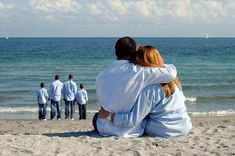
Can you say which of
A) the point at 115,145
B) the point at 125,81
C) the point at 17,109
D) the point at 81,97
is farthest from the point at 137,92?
the point at 17,109

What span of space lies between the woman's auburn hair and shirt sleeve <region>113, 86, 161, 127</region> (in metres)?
0.14

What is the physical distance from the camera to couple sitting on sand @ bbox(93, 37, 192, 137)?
22.0 feet

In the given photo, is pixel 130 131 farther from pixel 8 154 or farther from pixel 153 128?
pixel 8 154

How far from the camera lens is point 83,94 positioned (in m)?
17.0

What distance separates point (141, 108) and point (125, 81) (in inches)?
16.9

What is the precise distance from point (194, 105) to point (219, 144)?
16149mm

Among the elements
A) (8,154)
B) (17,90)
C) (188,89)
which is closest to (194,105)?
(188,89)

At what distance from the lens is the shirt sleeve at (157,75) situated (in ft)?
21.9

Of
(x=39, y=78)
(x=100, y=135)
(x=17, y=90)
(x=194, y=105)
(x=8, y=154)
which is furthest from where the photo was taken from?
(x=39, y=78)

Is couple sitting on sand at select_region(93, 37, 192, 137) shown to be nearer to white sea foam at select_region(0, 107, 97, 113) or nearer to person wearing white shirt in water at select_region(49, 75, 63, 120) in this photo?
person wearing white shirt in water at select_region(49, 75, 63, 120)

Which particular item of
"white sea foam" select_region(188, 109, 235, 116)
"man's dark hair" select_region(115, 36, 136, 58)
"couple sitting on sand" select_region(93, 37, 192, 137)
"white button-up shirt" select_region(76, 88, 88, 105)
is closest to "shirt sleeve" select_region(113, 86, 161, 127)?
"couple sitting on sand" select_region(93, 37, 192, 137)

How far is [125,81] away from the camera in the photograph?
6.72 m

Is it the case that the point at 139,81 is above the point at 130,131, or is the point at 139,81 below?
above

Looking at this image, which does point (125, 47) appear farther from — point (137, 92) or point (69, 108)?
point (69, 108)
